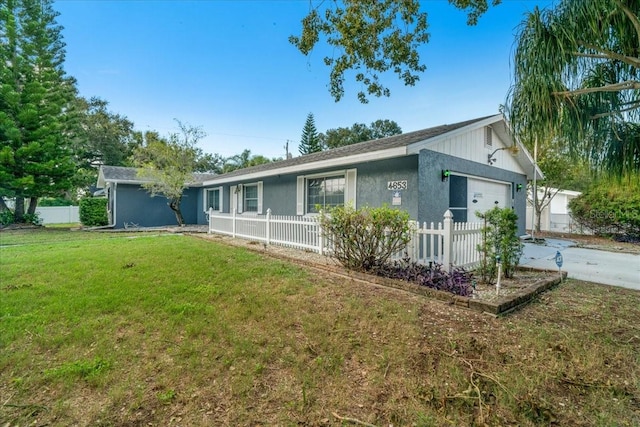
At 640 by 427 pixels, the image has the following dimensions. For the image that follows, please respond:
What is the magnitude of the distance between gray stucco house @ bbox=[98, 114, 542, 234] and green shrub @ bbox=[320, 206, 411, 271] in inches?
60.8

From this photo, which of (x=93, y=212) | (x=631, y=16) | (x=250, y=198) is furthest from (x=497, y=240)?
(x=93, y=212)

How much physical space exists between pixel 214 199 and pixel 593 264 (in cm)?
1565

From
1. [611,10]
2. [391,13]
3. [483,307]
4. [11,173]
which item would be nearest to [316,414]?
[483,307]

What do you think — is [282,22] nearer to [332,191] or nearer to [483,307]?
[332,191]

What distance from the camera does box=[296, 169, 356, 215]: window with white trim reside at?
27.6ft

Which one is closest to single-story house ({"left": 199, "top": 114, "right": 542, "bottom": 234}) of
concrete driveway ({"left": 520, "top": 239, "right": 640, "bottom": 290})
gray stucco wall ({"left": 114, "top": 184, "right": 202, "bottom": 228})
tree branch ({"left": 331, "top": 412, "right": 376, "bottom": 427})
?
concrete driveway ({"left": 520, "top": 239, "right": 640, "bottom": 290})

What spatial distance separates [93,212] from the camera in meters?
16.2

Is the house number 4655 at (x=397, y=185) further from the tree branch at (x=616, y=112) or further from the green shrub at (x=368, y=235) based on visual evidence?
the tree branch at (x=616, y=112)

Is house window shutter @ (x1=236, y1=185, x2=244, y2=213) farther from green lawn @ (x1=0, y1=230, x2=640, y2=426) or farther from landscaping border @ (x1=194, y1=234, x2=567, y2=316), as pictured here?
green lawn @ (x1=0, y1=230, x2=640, y2=426)

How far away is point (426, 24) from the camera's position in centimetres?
492

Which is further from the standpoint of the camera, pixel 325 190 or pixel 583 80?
pixel 325 190

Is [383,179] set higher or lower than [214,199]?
higher

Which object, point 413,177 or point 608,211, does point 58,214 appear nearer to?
point 413,177

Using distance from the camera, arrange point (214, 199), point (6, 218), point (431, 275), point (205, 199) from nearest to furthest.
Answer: point (431, 275), point (6, 218), point (214, 199), point (205, 199)
